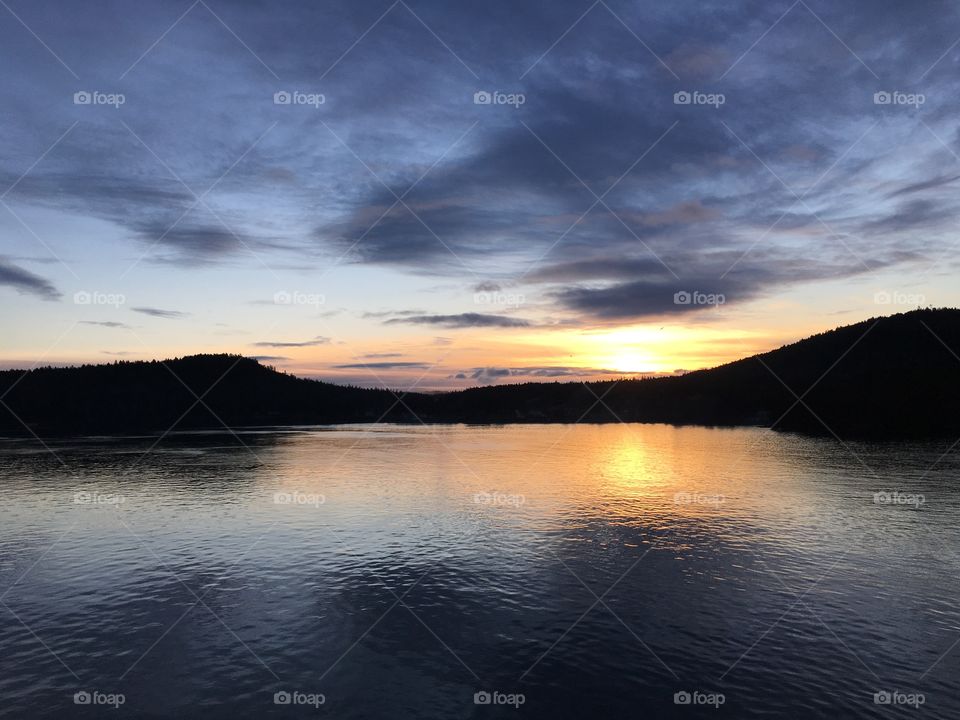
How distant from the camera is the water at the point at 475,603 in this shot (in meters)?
30.8

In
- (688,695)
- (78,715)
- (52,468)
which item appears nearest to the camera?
(78,715)

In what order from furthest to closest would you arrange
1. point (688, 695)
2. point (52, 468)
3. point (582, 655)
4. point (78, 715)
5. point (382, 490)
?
point (52, 468), point (382, 490), point (582, 655), point (688, 695), point (78, 715)

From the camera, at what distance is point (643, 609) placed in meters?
43.3

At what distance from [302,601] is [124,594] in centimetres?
1588

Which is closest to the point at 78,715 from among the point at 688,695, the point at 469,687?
the point at 469,687

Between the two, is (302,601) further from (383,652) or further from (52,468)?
(52,468)

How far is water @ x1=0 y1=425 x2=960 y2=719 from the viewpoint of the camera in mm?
30781

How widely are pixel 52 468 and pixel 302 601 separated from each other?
11925 cm

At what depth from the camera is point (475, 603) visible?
Result: 44031 millimetres

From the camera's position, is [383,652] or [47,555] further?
[47,555]

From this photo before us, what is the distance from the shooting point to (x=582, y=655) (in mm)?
35469

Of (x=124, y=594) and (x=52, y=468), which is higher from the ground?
(x=52, y=468)

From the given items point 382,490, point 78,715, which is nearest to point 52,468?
point 382,490

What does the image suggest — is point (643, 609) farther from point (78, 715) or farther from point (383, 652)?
point (78, 715)
